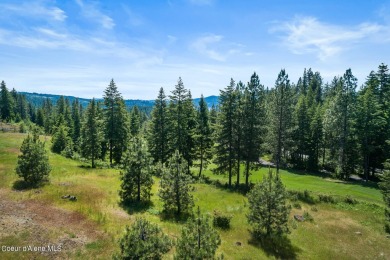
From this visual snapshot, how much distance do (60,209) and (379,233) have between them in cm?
3033

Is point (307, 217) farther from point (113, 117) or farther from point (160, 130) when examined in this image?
point (113, 117)

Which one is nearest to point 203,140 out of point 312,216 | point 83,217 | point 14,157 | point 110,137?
point 110,137

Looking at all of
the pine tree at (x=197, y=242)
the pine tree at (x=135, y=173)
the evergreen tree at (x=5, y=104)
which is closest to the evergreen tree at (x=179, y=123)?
A: the pine tree at (x=135, y=173)

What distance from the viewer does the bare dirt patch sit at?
17730 millimetres

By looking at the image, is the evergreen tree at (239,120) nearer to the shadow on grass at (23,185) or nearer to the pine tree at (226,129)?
the pine tree at (226,129)

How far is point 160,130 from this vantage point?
45125 millimetres

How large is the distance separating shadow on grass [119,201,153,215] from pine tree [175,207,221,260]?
39.7 feet

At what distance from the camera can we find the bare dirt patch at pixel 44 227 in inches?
698

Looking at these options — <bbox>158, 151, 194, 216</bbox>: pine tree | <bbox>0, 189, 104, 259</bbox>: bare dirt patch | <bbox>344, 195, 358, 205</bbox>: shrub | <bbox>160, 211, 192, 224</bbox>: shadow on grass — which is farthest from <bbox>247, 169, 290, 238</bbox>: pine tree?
<bbox>344, 195, 358, 205</bbox>: shrub

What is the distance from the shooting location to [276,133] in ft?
147

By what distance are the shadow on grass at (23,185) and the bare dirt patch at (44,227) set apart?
3.35m

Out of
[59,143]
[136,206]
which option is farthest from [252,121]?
[59,143]

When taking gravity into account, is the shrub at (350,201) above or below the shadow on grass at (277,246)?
above

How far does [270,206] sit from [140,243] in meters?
12.5
